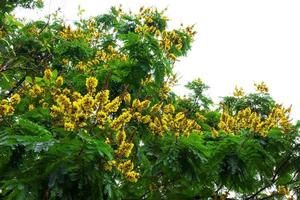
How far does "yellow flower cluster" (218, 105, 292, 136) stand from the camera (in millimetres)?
5721

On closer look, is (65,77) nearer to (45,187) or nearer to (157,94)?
(157,94)

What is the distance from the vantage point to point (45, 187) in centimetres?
454

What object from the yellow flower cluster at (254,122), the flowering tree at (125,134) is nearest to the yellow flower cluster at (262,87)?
the flowering tree at (125,134)

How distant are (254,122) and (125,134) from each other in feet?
5.98

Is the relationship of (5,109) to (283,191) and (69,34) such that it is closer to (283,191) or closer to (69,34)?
(283,191)

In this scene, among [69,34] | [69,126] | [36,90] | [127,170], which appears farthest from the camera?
[69,34]

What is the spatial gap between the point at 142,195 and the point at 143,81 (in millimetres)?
2395

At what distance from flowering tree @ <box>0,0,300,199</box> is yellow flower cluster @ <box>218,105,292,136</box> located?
0.05ft

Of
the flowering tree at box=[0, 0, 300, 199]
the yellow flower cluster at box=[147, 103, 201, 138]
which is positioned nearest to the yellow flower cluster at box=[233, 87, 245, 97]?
the flowering tree at box=[0, 0, 300, 199]

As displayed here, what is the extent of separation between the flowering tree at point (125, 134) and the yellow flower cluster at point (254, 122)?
17 mm

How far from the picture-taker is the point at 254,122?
5699mm

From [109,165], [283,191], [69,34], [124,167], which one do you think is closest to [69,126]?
[109,165]

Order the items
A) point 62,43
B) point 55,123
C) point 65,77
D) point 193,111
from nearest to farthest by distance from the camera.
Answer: point 55,123 → point 65,77 → point 62,43 → point 193,111

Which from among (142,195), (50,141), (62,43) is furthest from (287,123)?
(62,43)
